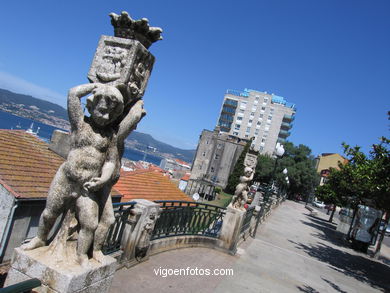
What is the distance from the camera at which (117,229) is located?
5.39 m

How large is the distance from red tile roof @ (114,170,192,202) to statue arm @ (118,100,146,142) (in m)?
10.6

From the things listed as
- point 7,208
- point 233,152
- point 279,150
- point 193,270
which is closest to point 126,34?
point 193,270

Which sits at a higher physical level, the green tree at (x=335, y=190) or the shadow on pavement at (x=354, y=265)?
the green tree at (x=335, y=190)

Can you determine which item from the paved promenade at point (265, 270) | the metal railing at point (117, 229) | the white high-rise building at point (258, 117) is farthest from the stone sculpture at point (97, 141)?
the white high-rise building at point (258, 117)

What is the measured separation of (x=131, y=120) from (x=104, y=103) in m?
0.36

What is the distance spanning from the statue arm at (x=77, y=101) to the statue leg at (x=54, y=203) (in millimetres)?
522

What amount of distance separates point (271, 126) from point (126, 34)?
78.7 meters

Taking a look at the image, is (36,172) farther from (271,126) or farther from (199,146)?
(271,126)

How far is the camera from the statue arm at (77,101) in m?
2.93

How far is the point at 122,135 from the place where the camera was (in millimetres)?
3092

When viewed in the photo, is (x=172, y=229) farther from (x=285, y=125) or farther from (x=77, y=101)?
(x=285, y=125)

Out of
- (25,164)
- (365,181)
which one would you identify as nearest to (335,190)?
(365,181)

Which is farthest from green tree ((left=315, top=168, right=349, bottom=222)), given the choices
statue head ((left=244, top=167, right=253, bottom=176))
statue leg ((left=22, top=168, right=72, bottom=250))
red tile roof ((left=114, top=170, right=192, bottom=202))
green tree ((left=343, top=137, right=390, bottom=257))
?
statue leg ((left=22, top=168, right=72, bottom=250))

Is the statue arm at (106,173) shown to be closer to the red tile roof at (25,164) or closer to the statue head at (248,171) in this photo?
the statue head at (248,171)
